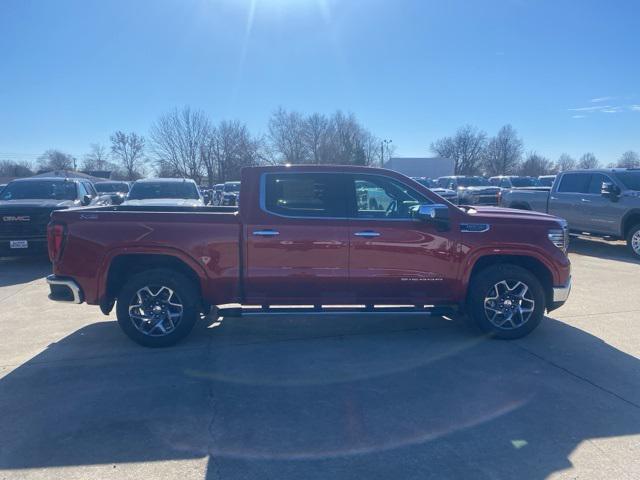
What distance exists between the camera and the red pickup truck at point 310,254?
197 inches

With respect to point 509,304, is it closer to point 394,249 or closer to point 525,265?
point 525,265

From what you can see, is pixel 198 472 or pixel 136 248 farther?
pixel 136 248

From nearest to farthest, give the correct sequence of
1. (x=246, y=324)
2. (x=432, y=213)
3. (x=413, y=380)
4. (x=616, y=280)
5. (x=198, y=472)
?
(x=198, y=472), (x=413, y=380), (x=432, y=213), (x=246, y=324), (x=616, y=280)

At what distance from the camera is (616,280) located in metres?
8.50

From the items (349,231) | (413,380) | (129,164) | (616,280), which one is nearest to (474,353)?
(413,380)

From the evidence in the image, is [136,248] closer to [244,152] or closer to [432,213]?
[432,213]

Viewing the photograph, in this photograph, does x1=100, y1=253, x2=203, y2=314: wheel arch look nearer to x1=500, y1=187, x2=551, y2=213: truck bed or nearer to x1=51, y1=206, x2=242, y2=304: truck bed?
x1=51, y1=206, x2=242, y2=304: truck bed

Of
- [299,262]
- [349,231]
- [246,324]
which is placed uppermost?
[349,231]

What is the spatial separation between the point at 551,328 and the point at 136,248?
499 centimetres

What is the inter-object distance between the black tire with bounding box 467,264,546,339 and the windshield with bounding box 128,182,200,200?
29.5 ft

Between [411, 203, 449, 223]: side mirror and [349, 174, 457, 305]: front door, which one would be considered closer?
[411, 203, 449, 223]: side mirror

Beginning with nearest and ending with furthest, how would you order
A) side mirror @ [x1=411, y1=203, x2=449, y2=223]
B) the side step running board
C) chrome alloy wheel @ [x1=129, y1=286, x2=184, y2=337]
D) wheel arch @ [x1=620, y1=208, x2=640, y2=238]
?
side mirror @ [x1=411, y1=203, x2=449, y2=223]
chrome alloy wheel @ [x1=129, y1=286, x2=184, y2=337]
the side step running board
wheel arch @ [x1=620, y1=208, x2=640, y2=238]

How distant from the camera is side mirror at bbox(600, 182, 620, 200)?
1105cm

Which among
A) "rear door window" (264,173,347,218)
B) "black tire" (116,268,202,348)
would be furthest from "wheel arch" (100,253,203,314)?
"rear door window" (264,173,347,218)
